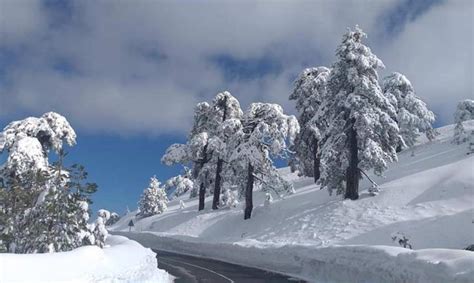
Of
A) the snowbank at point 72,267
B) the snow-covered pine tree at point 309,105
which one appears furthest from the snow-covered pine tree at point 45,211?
the snow-covered pine tree at point 309,105

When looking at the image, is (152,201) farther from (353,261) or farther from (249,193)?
(353,261)

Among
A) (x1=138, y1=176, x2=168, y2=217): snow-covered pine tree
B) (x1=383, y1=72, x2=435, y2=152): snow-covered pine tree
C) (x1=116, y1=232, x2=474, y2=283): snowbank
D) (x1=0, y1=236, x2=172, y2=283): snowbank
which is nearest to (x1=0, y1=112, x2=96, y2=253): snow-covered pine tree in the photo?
(x1=0, y1=236, x2=172, y2=283): snowbank

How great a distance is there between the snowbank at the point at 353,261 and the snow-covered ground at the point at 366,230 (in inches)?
1.2

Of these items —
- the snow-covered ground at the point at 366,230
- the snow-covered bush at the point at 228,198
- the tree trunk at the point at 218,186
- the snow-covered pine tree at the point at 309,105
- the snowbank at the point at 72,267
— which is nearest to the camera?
the snowbank at the point at 72,267

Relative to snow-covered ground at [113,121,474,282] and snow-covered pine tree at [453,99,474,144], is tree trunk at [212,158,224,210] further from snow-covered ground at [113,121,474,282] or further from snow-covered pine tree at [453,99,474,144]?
snow-covered pine tree at [453,99,474,144]

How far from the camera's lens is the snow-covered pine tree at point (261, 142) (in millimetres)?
34594

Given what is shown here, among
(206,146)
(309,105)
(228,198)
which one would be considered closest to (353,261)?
(228,198)

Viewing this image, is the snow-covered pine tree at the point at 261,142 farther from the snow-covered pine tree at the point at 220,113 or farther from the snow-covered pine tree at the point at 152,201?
the snow-covered pine tree at the point at 152,201

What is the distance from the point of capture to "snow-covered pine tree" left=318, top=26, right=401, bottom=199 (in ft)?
96.2

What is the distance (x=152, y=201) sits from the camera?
75000mm

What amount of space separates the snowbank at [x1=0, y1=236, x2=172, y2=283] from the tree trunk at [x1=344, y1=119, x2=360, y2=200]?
19.3m

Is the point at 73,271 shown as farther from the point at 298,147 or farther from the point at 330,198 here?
the point at 298,147

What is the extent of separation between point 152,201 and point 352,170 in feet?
167

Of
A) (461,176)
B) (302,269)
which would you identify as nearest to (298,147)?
(461,176)
